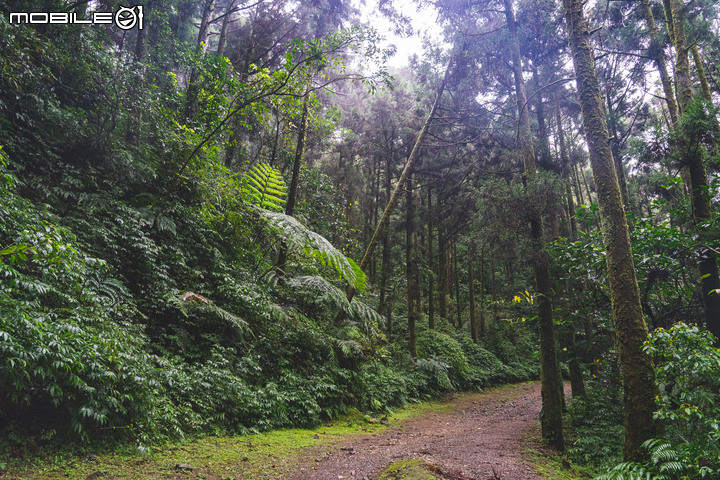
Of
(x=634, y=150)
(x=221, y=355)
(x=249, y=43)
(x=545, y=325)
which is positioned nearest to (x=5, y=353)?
(x=221, y=355)

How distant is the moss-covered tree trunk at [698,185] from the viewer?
18.6ft

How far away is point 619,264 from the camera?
4016 mm

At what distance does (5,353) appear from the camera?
2783mm

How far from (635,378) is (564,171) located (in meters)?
7.59

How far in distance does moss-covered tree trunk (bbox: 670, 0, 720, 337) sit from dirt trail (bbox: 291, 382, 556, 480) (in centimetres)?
396

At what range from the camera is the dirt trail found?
4.05 metres

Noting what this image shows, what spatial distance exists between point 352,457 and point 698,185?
7837 mm

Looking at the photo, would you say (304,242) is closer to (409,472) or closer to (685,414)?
(409,472)

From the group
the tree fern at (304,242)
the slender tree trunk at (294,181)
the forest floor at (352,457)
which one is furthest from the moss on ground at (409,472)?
the slender tree trunk at (294,181)

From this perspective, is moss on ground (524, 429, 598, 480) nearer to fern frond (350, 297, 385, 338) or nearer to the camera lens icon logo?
fern frond (350, 297, 385, 338)

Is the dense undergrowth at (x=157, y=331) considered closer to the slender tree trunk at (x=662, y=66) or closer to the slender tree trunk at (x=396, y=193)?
the slender tree trunk at (x=396, y=193)

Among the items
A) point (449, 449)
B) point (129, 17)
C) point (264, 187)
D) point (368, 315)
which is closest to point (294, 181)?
point (264, 187)

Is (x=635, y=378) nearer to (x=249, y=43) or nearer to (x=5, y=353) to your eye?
(x=5, y=353)

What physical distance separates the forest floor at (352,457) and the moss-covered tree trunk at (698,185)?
367 cm
